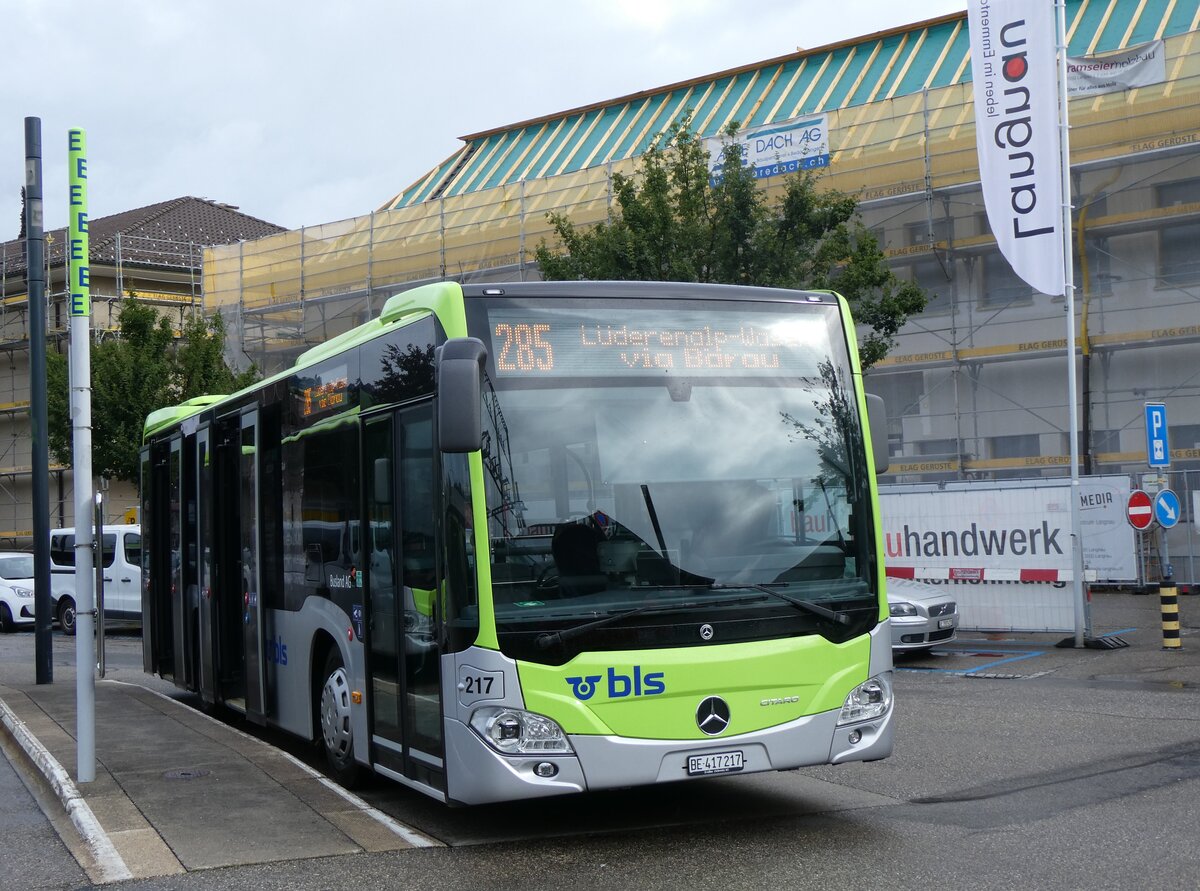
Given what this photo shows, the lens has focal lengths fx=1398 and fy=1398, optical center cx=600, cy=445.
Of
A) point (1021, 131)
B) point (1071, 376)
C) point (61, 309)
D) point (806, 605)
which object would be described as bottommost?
point (806, 605)

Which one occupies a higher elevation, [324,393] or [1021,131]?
[1021,131]

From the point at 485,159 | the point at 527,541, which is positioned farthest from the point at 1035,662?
the point at 485,159

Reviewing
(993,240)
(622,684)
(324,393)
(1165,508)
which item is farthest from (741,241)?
(622,684)

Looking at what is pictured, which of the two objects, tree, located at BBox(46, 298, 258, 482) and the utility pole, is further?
tree, located at BBox(46, 298, 258, 482)

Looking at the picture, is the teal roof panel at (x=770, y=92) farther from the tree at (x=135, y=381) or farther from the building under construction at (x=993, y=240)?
the tree at (x=135, y=381)

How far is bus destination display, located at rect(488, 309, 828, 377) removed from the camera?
23.4 ft

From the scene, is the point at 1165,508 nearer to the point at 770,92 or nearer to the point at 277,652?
the point at 277,652

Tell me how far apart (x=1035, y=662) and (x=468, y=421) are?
11559mm

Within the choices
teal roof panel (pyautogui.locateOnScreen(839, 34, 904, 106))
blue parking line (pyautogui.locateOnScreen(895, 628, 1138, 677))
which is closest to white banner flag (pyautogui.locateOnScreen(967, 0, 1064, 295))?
blue parking line (pyautogui.locateOnScreen(895, 628, 1138, 677))

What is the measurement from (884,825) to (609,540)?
2.24 m

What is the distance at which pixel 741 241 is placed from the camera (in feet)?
74.1

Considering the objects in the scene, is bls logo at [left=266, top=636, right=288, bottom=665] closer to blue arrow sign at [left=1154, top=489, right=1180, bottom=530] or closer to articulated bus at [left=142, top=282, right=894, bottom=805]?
articulated bus at [left=142, top=282, right=894, bottom=805]

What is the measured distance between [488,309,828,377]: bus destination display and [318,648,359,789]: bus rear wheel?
268cm

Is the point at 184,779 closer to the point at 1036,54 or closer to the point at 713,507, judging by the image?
the point at 713,507
